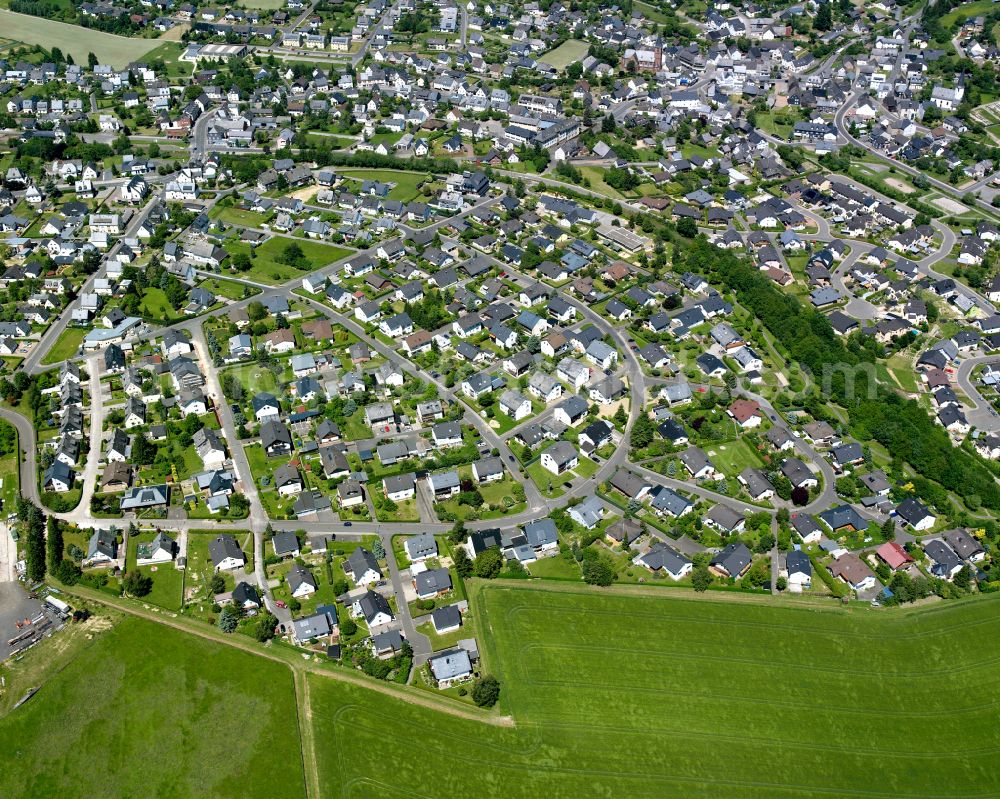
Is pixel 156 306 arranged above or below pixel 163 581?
above

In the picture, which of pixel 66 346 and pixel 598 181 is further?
pixel 598 181

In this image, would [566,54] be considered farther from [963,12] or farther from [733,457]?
[733,457]

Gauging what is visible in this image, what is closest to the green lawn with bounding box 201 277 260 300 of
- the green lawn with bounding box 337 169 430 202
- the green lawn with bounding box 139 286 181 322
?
the green lawn with bounding box 139 286 181 322

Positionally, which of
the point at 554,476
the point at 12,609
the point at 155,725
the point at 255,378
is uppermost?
the point at 255,378

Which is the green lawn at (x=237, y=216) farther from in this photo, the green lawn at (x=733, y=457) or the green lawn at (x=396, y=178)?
the green lawn at (x=733, y=457)

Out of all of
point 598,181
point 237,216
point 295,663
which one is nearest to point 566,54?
point 598,181

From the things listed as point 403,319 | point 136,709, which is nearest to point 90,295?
point 403,319

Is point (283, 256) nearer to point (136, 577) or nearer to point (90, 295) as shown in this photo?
point (90, 295)
